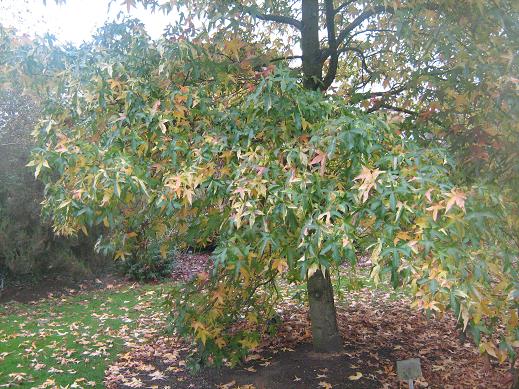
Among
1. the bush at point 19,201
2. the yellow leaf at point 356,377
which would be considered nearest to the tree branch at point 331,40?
the yellow leaf at point 356,377

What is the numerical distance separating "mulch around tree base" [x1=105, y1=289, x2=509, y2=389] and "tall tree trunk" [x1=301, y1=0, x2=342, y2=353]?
20cm

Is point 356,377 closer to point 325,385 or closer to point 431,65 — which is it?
point 325,385

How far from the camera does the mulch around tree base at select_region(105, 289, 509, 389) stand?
15.5 feet

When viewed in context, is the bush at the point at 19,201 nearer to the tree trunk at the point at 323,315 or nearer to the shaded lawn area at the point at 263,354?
the shaded lawn area at the point at 263,354

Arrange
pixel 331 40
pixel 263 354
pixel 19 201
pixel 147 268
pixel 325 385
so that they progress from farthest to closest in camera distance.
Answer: pixel 147 268
pixel 19 201
pixel 263 354
pixel 331 40
pixel 325 385

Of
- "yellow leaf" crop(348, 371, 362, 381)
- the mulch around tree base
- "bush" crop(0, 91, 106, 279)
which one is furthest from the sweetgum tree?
"bush" crop(0, 91, 106, 279)

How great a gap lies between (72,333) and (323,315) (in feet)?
11.9

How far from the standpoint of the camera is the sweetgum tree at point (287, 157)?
2.66 meters

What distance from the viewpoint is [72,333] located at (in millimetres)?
6773

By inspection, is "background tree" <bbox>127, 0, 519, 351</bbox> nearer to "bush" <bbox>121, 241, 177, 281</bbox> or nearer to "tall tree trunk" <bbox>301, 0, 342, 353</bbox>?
"tall tree trunk" <bbox>301, 0, 342, 353</bbox>

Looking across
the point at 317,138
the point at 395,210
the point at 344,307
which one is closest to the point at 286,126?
the point at 317,138

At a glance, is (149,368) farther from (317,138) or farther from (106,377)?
(317,138)

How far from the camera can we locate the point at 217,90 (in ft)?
13.3

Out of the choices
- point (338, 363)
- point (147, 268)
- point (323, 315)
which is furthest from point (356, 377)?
point (147, 268)
